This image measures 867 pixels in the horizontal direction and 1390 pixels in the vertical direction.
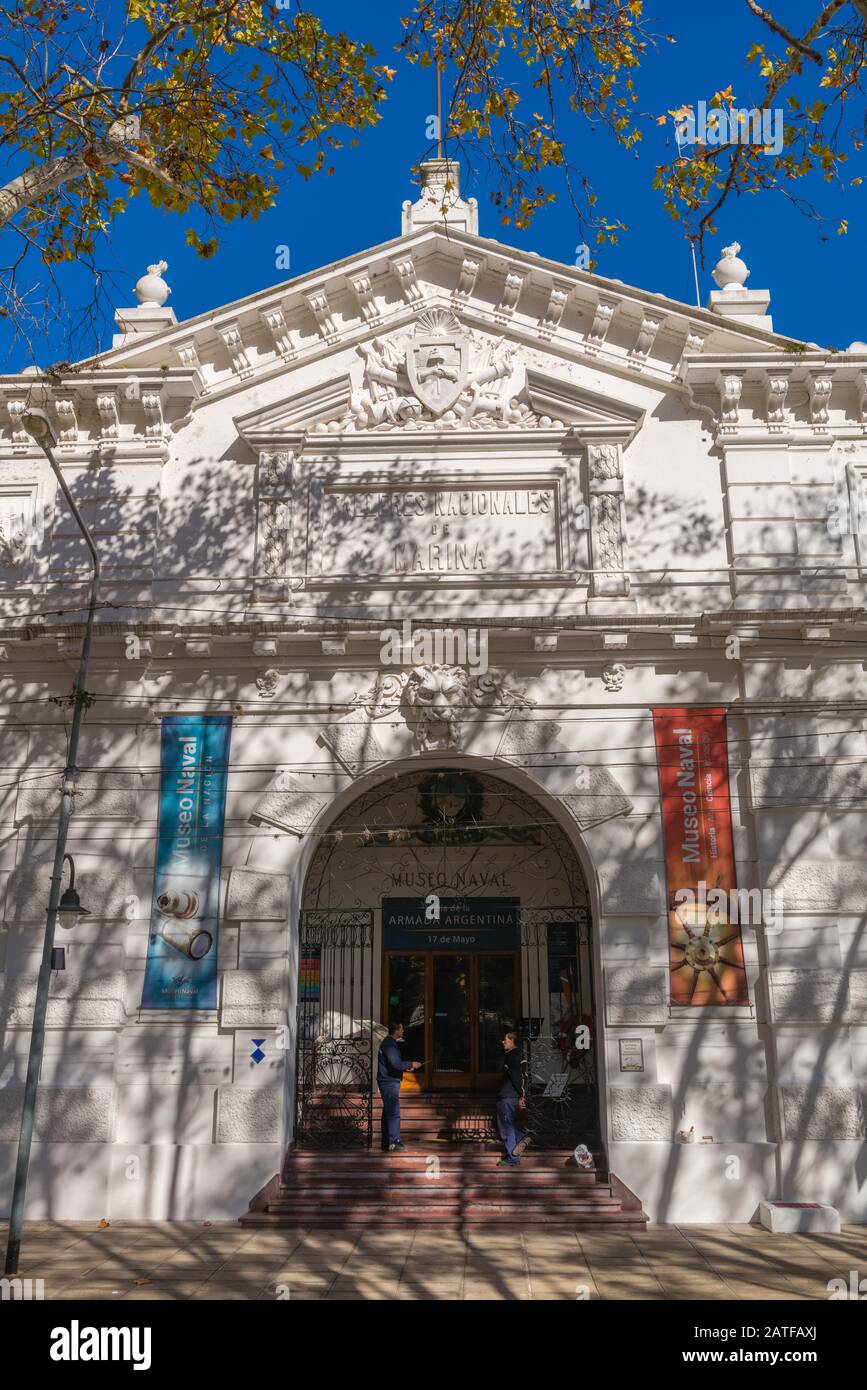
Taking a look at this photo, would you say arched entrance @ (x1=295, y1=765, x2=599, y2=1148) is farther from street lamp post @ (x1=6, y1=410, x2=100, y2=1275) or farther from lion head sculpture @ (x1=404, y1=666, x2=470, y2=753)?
street lamp post @ (x1=6, y1=410, x2=100, y2=1275)

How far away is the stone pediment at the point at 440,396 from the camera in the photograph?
52.8ft

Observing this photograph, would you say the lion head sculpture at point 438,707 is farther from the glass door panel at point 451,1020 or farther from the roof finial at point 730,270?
the roof finial at point 730,270

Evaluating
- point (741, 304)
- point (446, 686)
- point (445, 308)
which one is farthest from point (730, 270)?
point (446, 686)

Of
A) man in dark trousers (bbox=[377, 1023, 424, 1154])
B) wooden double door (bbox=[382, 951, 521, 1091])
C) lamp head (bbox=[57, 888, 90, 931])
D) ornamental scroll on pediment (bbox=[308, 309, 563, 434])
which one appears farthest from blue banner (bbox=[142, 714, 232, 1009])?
ornamental scroll on pediment (bbox=[308, 309, 563, 434])

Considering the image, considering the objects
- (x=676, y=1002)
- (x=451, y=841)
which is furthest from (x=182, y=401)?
(x=676, y=1002)

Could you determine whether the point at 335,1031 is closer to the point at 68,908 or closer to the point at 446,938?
the point at 446,938

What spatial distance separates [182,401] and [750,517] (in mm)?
8159

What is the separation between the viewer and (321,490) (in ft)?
52.4

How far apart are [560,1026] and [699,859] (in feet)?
12.9

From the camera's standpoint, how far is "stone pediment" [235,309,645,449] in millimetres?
16094

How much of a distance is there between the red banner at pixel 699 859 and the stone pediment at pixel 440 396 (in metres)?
4.66

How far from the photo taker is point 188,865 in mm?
14648

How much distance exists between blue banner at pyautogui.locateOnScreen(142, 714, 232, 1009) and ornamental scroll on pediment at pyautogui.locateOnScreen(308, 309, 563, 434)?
4.80 meters

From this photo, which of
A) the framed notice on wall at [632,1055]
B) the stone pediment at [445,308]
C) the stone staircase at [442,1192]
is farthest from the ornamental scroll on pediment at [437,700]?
the stone staircase at [442,1192]
